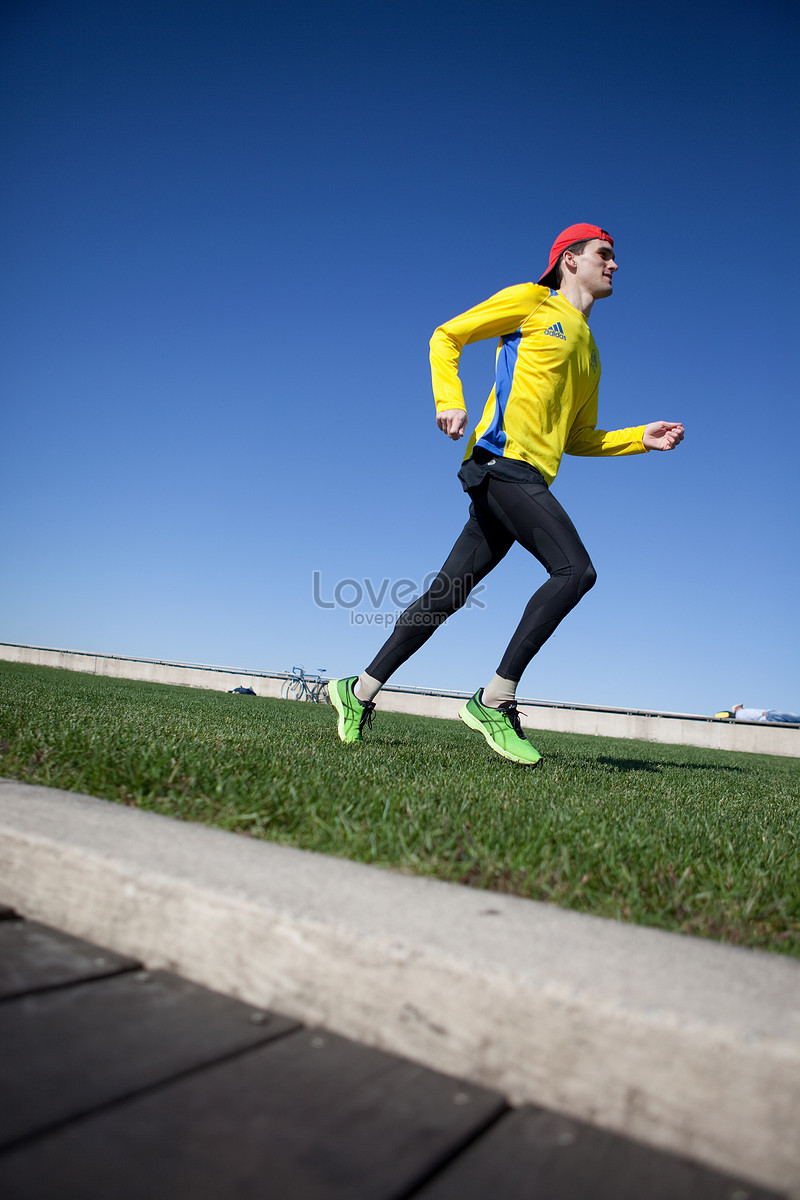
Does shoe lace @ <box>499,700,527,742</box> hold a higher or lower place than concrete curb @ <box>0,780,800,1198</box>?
higher

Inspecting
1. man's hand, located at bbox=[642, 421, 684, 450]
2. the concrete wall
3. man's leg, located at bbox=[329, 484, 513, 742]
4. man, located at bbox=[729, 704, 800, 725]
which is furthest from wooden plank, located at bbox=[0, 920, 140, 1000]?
man, located at bbox=[729, 704, 800, 725]

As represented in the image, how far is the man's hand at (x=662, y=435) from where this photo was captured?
187 inches

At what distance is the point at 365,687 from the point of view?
15.3 feet

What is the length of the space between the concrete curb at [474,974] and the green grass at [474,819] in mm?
351

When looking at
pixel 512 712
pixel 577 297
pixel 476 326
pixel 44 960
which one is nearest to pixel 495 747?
pixel 512 712

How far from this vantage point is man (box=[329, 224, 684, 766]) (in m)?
4.20

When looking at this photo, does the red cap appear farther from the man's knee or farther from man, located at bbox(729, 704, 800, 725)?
man, located at bbox(729, 704, 800, 725)

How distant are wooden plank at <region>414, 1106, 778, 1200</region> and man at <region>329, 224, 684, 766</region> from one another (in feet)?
10.9

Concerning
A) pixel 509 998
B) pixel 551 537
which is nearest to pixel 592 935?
pixel 509 998

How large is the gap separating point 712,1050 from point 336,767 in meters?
2.33

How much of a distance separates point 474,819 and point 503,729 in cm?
205

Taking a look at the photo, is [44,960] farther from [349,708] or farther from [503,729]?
[349,708]

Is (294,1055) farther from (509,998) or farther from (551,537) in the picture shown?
(551,537)

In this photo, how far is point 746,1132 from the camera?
89cm
